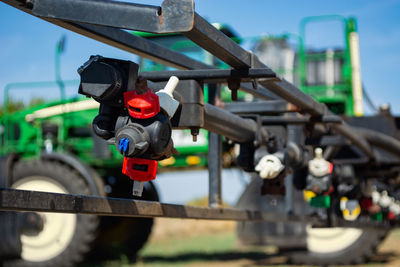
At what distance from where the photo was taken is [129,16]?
4.78ft

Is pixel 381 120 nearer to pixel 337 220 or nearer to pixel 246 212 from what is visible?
pixel 337 220

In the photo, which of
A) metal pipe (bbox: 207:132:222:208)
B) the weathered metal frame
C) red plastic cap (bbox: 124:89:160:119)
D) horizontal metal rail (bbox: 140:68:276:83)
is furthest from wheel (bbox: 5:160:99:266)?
red plastic cap (bbox: 124:89:160:119)

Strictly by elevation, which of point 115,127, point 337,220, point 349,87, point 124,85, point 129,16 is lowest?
point 337,220

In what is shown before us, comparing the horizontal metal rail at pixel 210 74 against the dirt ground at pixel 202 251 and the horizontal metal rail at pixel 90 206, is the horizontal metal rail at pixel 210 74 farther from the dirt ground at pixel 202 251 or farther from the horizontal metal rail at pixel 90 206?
the dirt ground at pixel 202 251

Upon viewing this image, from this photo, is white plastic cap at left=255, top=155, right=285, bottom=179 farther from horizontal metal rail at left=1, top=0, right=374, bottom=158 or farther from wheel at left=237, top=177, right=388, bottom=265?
wheel at left=237, top=177, right=388, bottom=265

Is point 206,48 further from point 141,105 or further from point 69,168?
point 69,168

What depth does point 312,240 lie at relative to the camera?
21.6 ft

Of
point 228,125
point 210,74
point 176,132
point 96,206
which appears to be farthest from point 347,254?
point 96,206

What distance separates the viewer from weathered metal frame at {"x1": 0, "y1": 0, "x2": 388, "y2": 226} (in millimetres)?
1452

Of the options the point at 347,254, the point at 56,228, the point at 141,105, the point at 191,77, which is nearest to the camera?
the point at 141,105

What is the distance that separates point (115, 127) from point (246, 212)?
1.41m

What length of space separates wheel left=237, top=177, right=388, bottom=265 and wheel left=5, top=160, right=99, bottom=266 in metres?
1.50

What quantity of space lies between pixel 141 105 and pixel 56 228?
4.57 m

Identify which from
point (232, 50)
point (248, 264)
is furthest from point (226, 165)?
point (232, 50)
